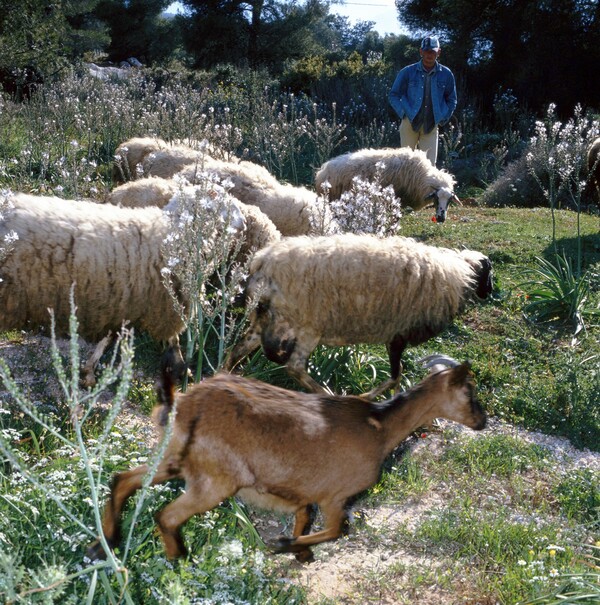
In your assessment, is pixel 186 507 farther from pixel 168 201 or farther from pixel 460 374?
pixel 168 201

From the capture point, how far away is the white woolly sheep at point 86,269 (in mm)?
4531

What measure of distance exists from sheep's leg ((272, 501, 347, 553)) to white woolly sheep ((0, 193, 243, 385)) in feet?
6.97

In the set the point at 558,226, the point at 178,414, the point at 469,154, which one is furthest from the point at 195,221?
the point at 469,154

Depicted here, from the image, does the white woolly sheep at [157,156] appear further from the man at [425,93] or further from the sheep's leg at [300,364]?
the sheep's leg at [300,364]

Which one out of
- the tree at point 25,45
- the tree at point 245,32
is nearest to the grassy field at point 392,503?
the tree at point 25,45

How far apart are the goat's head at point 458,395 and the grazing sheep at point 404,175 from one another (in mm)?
5800

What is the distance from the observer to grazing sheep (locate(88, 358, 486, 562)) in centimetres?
291

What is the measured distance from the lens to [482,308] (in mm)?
6602

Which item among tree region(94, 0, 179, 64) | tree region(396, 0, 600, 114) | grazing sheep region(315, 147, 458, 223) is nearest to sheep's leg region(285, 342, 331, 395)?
grazing sheep region(315, 147, 458, 223)

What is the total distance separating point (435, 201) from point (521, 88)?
11520 millimetres

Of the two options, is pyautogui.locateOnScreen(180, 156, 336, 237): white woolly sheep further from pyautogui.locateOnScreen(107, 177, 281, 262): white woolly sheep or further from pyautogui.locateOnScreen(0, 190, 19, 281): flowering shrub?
pyautogui.locateOnScreen(0, 190, 19, 281): flowering shrub

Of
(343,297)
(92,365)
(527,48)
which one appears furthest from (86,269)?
(527,48)

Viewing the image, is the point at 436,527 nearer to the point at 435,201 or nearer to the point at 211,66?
the point at 435,201

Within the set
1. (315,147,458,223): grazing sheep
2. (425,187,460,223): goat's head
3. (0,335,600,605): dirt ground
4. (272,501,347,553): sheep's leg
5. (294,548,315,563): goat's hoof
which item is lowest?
(0,335,600,605): dirt ground
